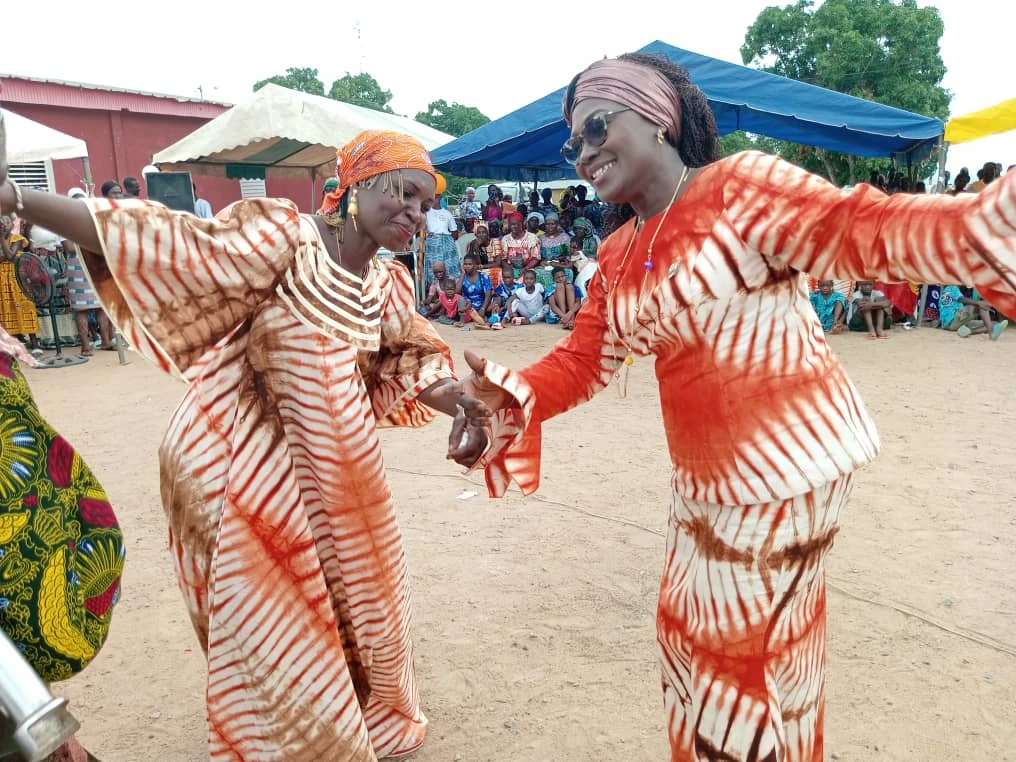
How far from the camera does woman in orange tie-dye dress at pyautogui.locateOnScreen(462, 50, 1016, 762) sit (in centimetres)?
172

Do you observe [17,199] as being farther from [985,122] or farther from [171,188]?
[171,188]

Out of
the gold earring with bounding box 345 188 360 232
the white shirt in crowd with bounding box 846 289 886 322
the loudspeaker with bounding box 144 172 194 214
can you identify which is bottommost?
the white shirt in crowd with bounding box 846 289 886 322

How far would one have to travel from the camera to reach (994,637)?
10.5 feet

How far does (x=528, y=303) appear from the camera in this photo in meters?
Answer: 11.8

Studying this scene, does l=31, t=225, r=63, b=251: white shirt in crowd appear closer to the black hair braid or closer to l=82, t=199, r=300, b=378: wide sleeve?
l=82, t=199, r=300, b=378: wide sleeve

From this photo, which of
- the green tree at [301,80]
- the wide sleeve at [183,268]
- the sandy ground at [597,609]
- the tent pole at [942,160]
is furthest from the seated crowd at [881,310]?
the green tree at [301,80]

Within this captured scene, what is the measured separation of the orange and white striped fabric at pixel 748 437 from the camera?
5.62ft

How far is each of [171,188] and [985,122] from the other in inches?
420

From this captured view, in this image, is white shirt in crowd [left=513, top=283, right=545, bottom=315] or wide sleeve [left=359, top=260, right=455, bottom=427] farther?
white shirt in crowd [left=513, top=283, right=545, bottom=315]

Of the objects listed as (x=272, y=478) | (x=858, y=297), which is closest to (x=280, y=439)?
(x=272, y=478)

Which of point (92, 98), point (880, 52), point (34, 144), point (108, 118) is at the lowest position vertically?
→ point (34, 144)

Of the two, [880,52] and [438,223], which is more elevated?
[880,52]

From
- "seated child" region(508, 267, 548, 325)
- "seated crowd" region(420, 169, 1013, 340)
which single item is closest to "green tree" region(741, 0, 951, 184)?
"seated crowd" region(420, 169, 1013, 340)

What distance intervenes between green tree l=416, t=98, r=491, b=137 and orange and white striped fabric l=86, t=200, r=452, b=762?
165ft
